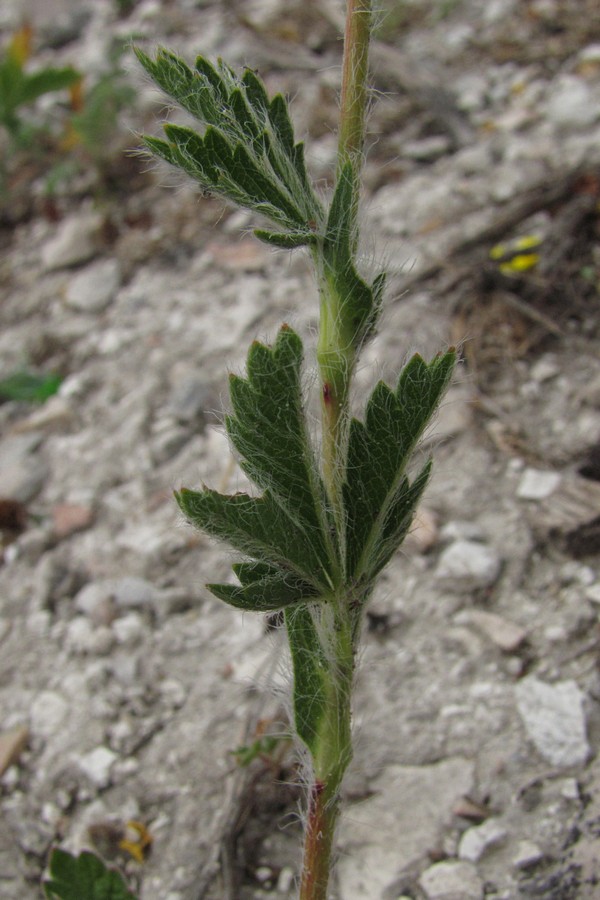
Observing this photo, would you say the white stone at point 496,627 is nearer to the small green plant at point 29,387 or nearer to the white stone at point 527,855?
the white stone at point 527,855

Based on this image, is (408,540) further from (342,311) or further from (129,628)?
(342,311)

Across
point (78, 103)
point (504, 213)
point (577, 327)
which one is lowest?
point (577, 327)

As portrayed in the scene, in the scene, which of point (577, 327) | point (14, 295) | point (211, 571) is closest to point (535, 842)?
point (211, 571)

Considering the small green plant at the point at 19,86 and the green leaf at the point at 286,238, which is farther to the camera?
the small green plant at the point at 19,86

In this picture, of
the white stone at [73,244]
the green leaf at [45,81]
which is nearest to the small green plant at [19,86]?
the green leaf at [45,81]

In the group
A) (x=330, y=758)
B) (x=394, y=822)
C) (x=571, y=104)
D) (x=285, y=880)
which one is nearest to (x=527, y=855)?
(x=394, y=822)

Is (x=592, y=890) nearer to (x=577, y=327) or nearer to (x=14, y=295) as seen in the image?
(x=577, y=327)

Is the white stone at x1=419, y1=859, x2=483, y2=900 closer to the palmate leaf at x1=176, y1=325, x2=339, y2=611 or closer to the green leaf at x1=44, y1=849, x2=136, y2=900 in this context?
the green leaf at x1=44, y1=849, x2=136, y2=900
